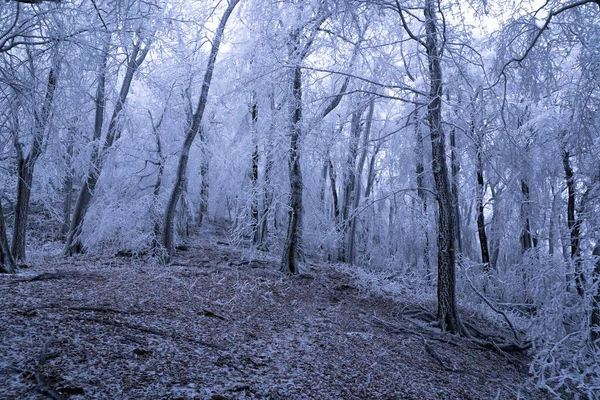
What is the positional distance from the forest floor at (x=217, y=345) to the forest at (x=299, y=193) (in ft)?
0.11

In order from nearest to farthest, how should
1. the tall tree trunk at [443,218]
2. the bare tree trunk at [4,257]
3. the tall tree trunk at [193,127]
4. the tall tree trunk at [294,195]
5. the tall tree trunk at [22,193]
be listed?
the bare tree trunk at [4,257]
the tall tree trunk at [443,218]
the tall tree trunk at [22,193]
the tall tree trunk at [294,195]
the tall tree trunk at [193,127]

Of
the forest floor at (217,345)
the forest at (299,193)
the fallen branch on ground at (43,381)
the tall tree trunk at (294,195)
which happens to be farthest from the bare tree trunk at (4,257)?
the tall tree trunk at (294,195)

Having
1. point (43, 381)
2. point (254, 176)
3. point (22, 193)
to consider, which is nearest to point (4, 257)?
point (22, 193)

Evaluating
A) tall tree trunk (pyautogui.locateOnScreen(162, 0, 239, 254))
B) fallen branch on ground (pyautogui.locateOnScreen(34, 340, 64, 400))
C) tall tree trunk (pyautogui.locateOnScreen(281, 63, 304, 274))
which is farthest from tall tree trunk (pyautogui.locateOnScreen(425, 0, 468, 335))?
fallen branch on ground (pyautogui.locateOnScreen(34, 340, 64, 400))

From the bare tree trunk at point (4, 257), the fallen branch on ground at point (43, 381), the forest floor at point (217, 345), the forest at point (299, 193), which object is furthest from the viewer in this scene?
the bare tree trunk at point (4, 257)

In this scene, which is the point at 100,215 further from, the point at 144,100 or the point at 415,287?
the point at 415,287

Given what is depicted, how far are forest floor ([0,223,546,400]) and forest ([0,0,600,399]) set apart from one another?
3 centimetres

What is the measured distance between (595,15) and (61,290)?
681 cm

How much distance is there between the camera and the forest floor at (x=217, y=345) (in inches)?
116

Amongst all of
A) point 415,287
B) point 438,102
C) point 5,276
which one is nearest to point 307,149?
point 438,102

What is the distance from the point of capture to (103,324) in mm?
3803

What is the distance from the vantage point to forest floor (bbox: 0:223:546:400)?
9.66 ft

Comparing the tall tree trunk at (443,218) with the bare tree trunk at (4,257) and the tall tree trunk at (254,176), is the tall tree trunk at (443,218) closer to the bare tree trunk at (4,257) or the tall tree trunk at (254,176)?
the tall tree trunk at (254,176)

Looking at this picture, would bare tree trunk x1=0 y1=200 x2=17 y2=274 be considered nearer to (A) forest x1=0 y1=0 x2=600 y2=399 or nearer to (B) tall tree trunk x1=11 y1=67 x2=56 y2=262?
(A) forest x1=0 y1=0 x2=600 y2=399
